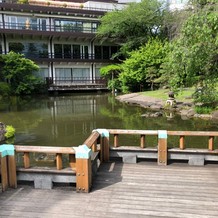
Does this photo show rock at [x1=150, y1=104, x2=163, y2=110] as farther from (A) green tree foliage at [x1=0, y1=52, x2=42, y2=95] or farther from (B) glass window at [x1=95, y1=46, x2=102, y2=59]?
(B) glass window at [x1=95, y1=46, x2=102, y2=59]

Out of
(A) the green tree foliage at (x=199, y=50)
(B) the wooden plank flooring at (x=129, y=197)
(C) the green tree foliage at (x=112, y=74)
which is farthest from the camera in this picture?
(C) the green tree foliage at (x=112, y=74)

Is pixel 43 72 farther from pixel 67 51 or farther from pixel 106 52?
pixel 106 52

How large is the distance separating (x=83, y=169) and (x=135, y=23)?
29.1 meters

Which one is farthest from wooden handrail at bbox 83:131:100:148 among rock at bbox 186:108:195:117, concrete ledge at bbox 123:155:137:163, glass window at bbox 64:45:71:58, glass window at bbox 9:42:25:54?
glass window at bbox 64:45:71:58

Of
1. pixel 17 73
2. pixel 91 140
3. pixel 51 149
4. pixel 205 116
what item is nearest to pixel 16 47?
pixel 17 73

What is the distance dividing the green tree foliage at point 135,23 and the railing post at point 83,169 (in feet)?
91.4

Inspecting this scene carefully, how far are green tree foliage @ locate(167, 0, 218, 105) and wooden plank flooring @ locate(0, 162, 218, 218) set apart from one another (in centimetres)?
240

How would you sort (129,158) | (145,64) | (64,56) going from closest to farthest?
(129,158) → (145,64) → (64,56)

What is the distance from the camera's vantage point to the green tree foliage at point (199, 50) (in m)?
5.36

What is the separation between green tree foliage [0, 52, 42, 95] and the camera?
26.5m

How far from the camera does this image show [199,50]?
5691mm

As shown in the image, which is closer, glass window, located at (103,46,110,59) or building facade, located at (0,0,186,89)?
building facade, located at (0,0,186,89)

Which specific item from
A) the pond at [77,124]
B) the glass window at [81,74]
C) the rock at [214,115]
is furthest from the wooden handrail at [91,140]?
the glass window at [81,74]

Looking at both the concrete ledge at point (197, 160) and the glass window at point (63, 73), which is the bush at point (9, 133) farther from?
the glass window at point (63, 73)
